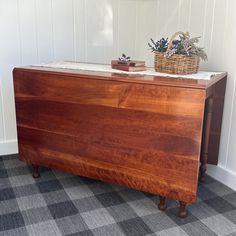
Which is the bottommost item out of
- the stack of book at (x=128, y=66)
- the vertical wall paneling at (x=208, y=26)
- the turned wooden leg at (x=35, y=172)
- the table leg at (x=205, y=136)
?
the turned wooden leg at (x=35, y=172)

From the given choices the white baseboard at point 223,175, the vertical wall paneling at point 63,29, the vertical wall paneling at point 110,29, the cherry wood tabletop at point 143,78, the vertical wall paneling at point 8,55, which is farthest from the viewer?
the vertical wall paneling at point 110,29

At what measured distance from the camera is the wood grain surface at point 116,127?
1.34m

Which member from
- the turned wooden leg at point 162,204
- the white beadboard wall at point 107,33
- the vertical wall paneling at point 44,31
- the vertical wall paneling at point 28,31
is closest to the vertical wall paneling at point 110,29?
the white beadboard wall at point 107,33

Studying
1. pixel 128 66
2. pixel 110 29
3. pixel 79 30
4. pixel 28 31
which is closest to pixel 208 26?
pixel 128 66

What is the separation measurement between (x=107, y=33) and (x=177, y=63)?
1.02 m

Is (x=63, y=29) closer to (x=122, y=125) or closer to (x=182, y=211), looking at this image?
(x=122, y=125)

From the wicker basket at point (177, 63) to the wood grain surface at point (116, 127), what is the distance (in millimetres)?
149

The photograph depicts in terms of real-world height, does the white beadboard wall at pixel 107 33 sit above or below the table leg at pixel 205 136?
above

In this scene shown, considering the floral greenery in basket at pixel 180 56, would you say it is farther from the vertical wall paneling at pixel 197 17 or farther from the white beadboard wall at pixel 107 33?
the vertical wall paneling at pixel 197 17

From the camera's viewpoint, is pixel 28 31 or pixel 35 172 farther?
pixel 28 31

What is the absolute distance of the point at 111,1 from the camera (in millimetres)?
2342

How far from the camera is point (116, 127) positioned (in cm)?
148

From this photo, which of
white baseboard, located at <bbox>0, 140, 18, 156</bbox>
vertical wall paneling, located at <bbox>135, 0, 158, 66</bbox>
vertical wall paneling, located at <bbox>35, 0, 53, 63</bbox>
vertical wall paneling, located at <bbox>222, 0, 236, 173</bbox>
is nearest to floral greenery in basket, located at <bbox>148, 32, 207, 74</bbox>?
vertical wall paneling, located at <bbox>222, 0, 236, 173</bbox>

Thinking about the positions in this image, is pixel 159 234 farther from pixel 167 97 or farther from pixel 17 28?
pixel 17 28
